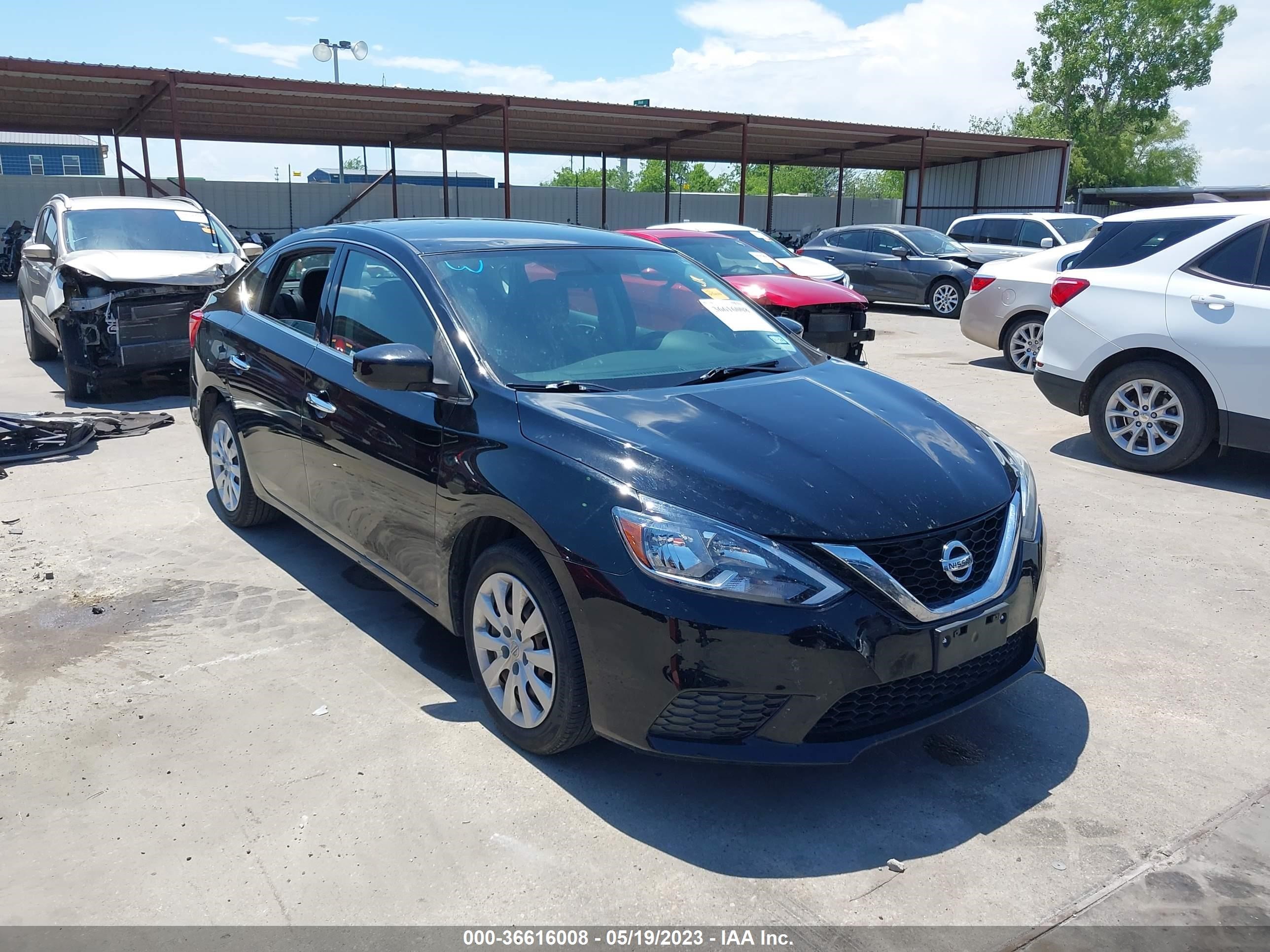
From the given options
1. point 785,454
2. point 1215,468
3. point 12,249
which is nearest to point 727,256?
point 1215,468

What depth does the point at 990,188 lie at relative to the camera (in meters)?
31.7

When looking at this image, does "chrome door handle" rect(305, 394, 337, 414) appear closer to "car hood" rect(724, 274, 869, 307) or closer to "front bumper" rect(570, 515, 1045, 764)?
"front bumper" rect(570, 515, 1045, 764)

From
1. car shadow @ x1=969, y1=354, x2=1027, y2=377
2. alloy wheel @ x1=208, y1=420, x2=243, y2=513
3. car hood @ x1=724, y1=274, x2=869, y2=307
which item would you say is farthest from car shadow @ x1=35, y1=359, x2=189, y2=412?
car shadow @ x1=969, y1=354, x2=1027, y2=377

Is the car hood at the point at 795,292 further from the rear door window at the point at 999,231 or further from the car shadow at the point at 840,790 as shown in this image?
the rear door window at the point at 999,231

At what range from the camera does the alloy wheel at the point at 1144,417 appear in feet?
21.0

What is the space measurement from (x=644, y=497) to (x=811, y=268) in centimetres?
1095

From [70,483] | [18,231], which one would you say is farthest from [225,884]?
[18,231]

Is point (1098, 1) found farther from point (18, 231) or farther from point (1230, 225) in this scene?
point (1230, 225)

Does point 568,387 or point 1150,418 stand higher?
point 568,387

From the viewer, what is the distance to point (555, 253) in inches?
159

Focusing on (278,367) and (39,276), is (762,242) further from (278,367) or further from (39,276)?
(278,367)

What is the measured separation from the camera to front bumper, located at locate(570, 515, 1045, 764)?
2.60m

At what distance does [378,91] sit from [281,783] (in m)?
18.4

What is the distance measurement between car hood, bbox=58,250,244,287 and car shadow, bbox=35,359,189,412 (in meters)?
A: 0.91
